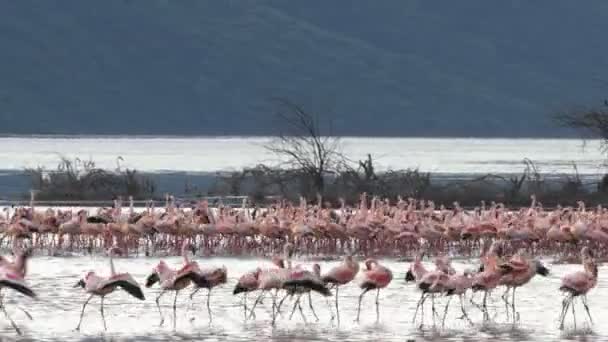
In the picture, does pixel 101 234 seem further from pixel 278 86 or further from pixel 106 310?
pixel 278 86

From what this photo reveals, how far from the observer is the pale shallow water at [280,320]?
15.9 metres

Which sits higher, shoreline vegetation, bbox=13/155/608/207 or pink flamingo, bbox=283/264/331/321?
shoreline vegetation, bbox=13/155/608/207

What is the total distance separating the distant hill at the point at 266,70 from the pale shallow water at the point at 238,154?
2376 millimetres

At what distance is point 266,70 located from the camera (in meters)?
155

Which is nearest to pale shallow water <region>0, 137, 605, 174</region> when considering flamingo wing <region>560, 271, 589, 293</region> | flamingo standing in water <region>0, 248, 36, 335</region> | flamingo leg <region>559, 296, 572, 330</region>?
flamingo standing in water <region>0, 248, 36, 335</region>

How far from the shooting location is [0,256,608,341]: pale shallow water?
1588 centimetres

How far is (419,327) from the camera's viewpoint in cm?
1653

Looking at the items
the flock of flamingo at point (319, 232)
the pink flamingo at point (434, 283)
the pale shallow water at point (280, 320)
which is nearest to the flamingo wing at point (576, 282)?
the pale shallow water at point (280, 320)

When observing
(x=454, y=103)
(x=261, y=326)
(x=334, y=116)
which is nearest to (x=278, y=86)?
(x=334, y=116)

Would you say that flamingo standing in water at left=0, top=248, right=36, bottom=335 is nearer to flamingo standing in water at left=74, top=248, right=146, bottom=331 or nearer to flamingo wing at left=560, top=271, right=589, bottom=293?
flamingo standing in water at left=74, top=248, right=146, bottom=331

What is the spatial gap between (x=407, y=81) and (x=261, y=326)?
140 metres

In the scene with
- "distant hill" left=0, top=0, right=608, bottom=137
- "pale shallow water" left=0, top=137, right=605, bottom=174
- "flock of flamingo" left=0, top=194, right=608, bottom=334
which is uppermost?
"distant hill" left=0, top=0, right=608, bottom=137

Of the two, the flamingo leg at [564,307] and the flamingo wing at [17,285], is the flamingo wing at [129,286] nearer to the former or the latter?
the flamingo wing at [17,285]

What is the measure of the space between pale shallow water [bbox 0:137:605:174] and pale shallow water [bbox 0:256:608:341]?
44248 millimetres
